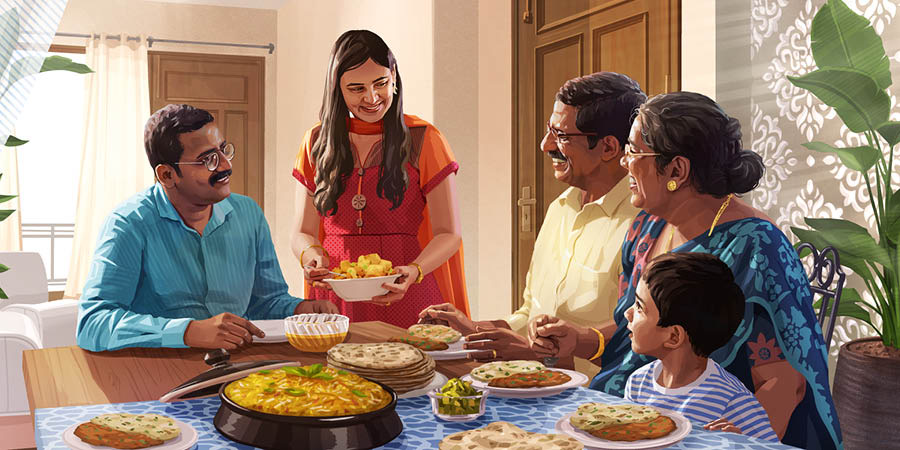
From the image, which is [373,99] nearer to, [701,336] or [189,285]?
[189,285]

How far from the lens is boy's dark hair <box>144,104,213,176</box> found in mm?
1938

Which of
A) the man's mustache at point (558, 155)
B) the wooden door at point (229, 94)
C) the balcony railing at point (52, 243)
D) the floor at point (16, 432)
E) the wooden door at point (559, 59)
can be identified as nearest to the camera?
the man's mustache at point (558, 155)

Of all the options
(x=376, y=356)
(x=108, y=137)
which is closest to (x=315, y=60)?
(x=108, y=137)

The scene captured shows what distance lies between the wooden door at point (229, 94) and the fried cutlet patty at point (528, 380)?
625 cm

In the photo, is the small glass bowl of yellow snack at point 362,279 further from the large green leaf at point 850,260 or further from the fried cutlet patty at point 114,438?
the large green leaf at point 850,260

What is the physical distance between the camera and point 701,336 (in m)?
1.21

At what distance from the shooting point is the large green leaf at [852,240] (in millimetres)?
2160

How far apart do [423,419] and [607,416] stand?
10.5 inches

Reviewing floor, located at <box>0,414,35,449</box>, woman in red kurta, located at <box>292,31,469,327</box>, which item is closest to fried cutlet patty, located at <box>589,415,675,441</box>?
woman in red kurta, located at <box>292,31,469,327</box>

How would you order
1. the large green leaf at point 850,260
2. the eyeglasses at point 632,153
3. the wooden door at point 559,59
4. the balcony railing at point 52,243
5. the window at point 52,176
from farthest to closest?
the window at point 52,176 → the balcony railing at point 52,243 → the wooden door at point 559,59 → the large green leaf at point 850,260 → the eyeglasses at point 632,153

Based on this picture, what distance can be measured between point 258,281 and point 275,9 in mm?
5822

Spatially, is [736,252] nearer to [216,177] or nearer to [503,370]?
[503,370]

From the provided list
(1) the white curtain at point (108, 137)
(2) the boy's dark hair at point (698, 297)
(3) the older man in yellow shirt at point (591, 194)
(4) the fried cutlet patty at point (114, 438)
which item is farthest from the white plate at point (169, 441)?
(1) the white curtain at point (108, 137)

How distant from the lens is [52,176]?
9.06 meters
